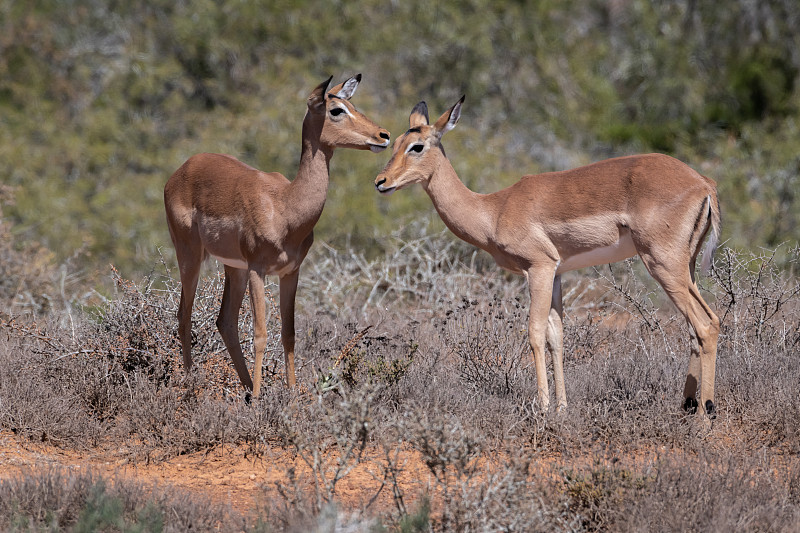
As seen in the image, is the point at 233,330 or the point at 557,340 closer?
the point at 557,340

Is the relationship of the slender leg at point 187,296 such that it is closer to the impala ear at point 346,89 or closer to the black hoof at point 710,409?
the impala ear at point 346,89

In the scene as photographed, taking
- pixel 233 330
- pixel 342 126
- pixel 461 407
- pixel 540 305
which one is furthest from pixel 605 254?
pixel 233 330

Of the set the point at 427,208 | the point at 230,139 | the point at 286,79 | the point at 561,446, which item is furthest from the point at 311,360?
the point at 286,79

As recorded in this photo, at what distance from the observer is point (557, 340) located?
281 inches

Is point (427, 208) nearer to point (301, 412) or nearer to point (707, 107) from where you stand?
point (301, 412)

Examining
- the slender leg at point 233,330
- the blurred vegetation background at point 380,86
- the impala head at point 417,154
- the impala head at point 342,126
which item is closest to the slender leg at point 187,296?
the slender leg at point 233,330

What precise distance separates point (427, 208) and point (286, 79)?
5.79m

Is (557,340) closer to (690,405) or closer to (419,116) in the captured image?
(690,405)

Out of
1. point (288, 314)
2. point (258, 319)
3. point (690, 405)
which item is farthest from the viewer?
point (288, 314)

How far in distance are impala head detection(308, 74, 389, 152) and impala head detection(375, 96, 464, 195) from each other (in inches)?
8.0

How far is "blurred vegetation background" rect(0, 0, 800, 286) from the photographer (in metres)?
15.7

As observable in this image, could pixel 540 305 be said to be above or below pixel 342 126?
below

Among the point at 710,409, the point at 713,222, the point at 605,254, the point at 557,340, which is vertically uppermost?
the point at 713,222

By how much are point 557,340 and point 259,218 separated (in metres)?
2.37
